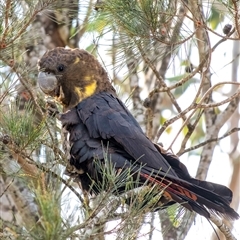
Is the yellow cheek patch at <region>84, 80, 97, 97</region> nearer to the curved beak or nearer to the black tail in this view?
the curved beak

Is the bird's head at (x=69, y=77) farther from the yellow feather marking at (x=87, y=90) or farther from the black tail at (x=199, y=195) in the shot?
the black tail at (x=199, y=195)

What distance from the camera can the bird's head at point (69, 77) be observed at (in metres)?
3.31

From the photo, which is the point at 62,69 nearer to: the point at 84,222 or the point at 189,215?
the point at 189,215

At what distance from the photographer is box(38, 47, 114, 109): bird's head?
3.31 m

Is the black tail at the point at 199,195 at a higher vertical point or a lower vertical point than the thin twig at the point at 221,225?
higher

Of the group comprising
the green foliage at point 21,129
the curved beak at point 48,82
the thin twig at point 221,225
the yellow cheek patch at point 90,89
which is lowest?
the thin twig at point 221,225

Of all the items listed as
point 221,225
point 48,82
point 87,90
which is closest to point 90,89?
point 87,90

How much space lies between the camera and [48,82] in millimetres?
3264

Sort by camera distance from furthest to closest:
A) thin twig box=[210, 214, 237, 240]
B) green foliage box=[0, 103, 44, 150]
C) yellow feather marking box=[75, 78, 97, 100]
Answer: yellow feather marking box=[75, 78, 97, 100], thin twig box=[210, 214, 237, 240], green foliage box=[0, 103, 44, 150]

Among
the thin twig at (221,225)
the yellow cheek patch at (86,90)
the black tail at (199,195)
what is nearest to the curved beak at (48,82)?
the yellow cheek patch at (86,90)

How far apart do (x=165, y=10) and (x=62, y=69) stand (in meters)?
0.69

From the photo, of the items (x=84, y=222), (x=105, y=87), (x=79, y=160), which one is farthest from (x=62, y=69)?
(x=84, y=222)

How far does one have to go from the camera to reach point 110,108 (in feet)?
10.5

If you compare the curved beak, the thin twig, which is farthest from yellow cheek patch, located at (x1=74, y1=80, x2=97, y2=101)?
the thin twig
